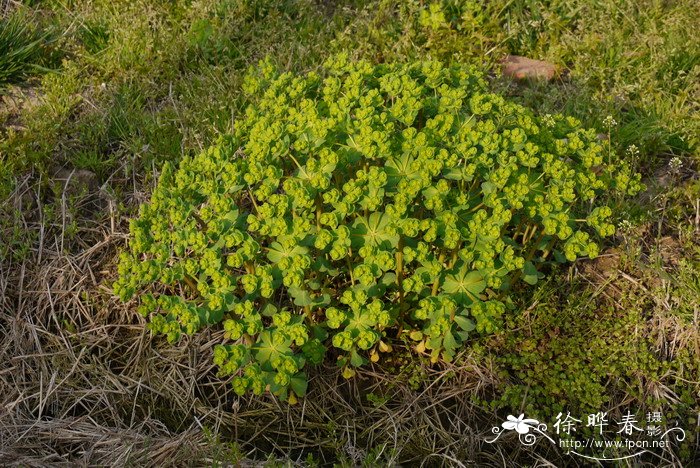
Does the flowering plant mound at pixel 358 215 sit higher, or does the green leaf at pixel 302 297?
the flowering plant mound at pixel 358 215

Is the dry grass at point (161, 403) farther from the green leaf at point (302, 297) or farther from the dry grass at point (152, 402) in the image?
the green leaf at point (302, 297)

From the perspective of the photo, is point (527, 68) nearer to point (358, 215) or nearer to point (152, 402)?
point (358, 215)

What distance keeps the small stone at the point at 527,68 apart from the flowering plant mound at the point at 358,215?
1421 mm

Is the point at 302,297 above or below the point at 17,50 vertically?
below

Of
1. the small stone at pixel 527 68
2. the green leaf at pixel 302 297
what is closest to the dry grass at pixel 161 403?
the green leaf at pixel 302 297

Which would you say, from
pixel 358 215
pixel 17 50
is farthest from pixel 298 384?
pixel 17 50

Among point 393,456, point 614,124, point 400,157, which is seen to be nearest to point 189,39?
point 400,157

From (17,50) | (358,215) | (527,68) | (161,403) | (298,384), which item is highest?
(17,50)

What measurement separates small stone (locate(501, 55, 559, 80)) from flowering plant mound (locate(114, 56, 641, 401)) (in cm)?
142

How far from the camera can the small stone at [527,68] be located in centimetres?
459

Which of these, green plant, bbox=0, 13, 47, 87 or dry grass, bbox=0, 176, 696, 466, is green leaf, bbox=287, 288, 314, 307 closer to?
dry grass, bbox=0, 176, 696, 466

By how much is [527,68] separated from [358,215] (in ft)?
6.96

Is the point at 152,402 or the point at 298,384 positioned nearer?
the point at 298,384

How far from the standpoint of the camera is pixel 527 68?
4.64 m
